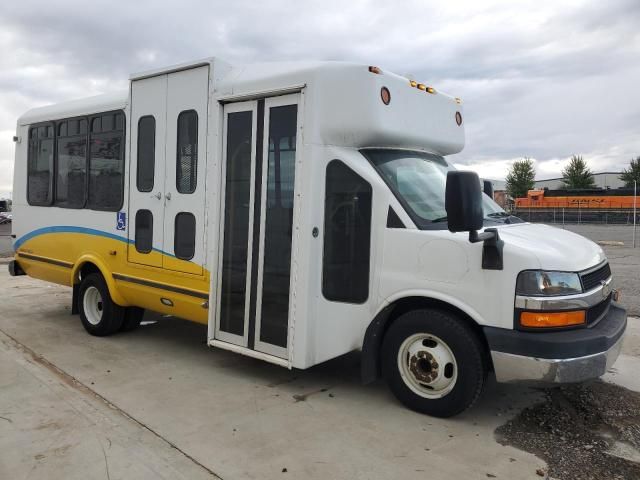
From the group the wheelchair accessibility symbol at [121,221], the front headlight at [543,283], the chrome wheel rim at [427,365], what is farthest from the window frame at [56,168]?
the front headlight at [543,283]

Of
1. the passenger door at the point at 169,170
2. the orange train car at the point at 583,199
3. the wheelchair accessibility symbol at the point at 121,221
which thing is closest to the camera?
the passenger door at the point at 169,170

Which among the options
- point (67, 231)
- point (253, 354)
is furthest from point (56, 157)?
point (253, 354)

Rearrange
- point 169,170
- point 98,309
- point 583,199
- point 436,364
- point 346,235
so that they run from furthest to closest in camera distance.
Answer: point 583,199 → point 98,309 → point 169,170 → point 346,235 → point 436,364

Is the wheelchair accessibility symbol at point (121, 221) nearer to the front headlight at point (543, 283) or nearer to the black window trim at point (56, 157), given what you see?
the black window trim at point (56, 157)

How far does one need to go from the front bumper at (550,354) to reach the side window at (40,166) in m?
6.06

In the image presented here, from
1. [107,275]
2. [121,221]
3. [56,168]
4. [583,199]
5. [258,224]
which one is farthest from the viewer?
[583,199]

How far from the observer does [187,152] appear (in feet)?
17.5

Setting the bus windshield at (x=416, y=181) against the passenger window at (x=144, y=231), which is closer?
the bus windshield at (x=416, y=181)

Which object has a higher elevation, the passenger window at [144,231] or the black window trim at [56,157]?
the black window trim at [56,157]

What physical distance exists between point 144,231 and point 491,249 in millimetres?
3660

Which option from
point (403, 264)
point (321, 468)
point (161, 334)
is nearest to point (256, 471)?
point (321, 468)

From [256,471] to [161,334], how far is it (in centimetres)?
375

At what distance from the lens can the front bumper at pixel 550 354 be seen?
354 cm

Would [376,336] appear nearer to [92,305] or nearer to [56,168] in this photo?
[92,305]
